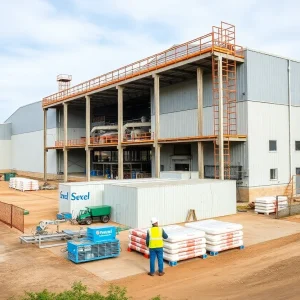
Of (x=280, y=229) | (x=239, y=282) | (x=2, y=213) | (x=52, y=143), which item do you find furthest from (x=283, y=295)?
(x=52, y=143)

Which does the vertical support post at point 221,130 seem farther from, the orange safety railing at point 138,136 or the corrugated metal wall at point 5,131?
the corrugated metal wall at point 5,131

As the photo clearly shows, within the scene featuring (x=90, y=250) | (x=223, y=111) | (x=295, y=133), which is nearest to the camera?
(x=90, y=250)

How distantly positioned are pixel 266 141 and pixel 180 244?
58.2 ft

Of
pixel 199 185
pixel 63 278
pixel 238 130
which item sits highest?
pixel 238 130

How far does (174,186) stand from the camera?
19.3 m

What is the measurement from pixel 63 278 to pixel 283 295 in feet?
20.3

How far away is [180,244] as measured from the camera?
1257cm

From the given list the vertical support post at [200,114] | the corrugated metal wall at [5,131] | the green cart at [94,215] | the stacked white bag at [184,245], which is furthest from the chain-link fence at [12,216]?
the corrugated metal wall at [5,131]

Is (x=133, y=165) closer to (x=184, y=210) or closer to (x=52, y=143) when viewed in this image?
(x=52, y=143)

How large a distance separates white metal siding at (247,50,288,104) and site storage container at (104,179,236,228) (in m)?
8.84

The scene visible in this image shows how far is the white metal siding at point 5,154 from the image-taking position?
214ft

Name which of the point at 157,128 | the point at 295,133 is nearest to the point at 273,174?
the point at 295,133

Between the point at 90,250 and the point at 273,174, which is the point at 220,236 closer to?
the point at 90,250

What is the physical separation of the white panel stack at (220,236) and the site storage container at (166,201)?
419cm
